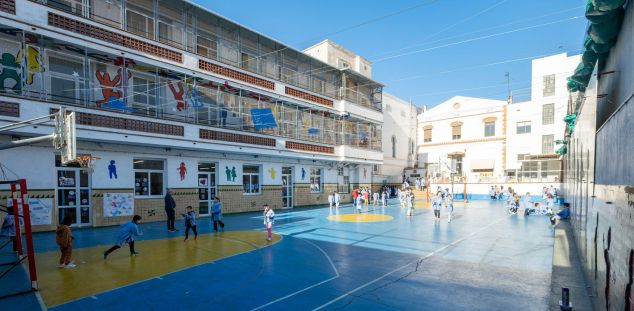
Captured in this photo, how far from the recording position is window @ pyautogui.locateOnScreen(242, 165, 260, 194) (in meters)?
25.0

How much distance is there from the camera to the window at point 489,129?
154 feet

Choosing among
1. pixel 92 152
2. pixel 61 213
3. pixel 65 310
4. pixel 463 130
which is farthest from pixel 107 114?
pixel 463 130

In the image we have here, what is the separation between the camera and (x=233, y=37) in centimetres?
2369

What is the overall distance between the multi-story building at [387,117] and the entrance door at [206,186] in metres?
→ 15.8

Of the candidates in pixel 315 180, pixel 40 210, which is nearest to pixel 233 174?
pixel 315 180

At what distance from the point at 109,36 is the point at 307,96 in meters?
14.9

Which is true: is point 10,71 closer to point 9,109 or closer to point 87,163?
point 9,109

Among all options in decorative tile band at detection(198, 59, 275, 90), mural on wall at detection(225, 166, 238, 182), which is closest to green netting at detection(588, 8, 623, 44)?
decorative tile band at detection(198, 59, 275, 90)

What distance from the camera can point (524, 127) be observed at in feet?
143

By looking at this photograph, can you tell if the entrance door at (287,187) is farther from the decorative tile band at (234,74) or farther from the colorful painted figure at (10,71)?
the colorful painted figure at (10,71)

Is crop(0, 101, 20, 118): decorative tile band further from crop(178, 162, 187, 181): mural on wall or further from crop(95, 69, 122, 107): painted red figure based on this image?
crop(178, 162, 187, 181): mural on wall

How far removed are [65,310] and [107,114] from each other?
11956mm

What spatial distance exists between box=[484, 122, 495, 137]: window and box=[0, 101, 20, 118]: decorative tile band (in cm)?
5039

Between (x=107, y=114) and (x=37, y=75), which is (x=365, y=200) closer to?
(x=107, y=114)
